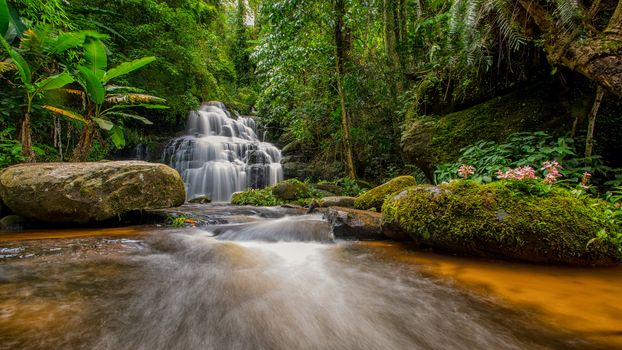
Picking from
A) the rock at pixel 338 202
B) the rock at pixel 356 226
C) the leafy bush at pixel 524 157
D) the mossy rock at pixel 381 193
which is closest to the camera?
the leafy bush at pixel 524 157

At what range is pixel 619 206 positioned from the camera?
2547 millimetres

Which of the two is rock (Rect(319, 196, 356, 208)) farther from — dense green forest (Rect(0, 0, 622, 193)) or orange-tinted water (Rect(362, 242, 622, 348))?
orange-tinted water (Rect(362, 242, 622, 348))

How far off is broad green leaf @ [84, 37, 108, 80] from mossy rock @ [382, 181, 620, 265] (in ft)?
17.8

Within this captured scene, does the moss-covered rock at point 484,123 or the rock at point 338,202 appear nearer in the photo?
the moss-covered rock at point 484,123

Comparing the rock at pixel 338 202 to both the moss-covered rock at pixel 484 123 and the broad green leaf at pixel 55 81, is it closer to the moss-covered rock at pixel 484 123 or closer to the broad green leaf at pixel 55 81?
the moss-covered rock at pixel 484 123

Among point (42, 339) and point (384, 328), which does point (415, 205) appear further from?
point (42, 339)

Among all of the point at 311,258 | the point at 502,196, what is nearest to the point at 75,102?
the point at 311,258

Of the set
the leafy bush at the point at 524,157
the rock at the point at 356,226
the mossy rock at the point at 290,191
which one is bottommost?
the rock at the point at 356,226

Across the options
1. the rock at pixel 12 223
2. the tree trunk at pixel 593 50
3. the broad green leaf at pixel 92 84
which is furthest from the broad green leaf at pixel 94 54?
the tree trunk at pixel 593 50

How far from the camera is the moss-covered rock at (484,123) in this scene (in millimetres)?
4449

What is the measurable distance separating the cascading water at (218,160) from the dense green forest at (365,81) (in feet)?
3.68

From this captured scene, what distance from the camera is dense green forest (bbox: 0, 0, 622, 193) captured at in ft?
12.4

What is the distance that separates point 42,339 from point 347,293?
1.61 m

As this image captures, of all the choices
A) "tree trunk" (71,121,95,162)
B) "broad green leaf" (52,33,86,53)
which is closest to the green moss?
"tree trunk" (71,121,95,162)
